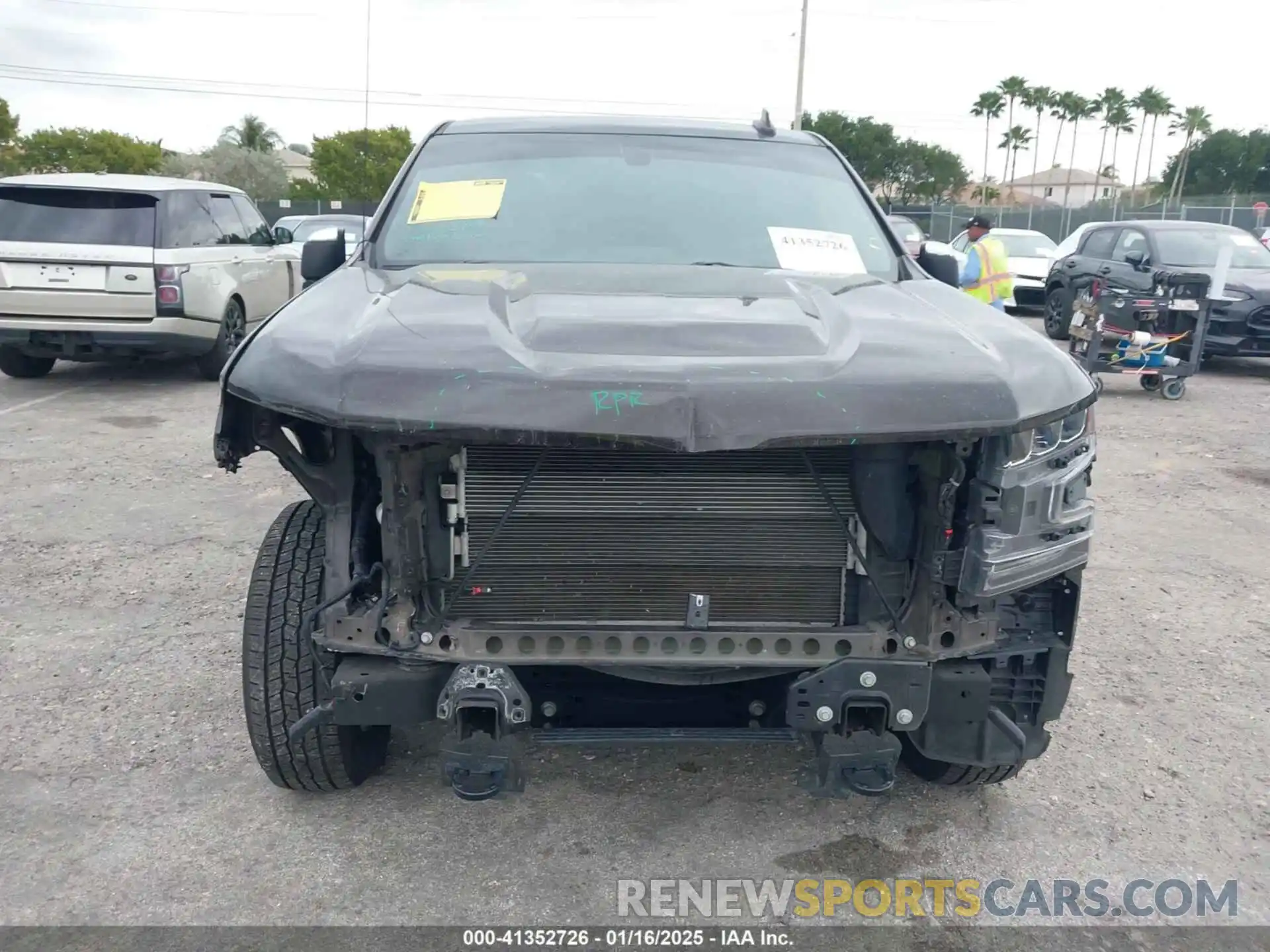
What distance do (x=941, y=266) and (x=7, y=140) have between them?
52511mm

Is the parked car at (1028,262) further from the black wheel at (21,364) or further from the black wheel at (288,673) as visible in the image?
the black wheel at (288,673)

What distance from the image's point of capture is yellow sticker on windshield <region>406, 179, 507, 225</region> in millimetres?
3406

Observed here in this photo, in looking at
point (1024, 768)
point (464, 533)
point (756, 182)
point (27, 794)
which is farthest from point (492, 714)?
point (756, 182)

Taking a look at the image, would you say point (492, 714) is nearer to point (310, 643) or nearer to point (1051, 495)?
point (310, 643)

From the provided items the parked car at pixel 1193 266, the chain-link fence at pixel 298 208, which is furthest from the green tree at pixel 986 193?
the parked car at pixel 1193 266

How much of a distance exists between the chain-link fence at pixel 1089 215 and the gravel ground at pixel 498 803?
87.5 feet

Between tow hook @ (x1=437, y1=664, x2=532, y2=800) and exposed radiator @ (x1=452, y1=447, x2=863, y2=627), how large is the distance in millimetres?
161

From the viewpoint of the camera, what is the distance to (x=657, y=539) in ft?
7.90

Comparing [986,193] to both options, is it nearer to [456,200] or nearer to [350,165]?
[350,165]

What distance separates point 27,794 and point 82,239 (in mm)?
6817

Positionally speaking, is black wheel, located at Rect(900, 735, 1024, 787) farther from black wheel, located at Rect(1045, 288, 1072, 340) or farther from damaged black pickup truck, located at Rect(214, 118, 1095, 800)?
black wheel, located at Rect(1045, 288, 1072, 340)

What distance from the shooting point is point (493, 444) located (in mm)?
2277

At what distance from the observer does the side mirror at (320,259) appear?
3555 mm

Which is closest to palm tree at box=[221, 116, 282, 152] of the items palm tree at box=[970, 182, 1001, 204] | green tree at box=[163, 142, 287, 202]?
green tree at box=[163, 142, 287, 202]
